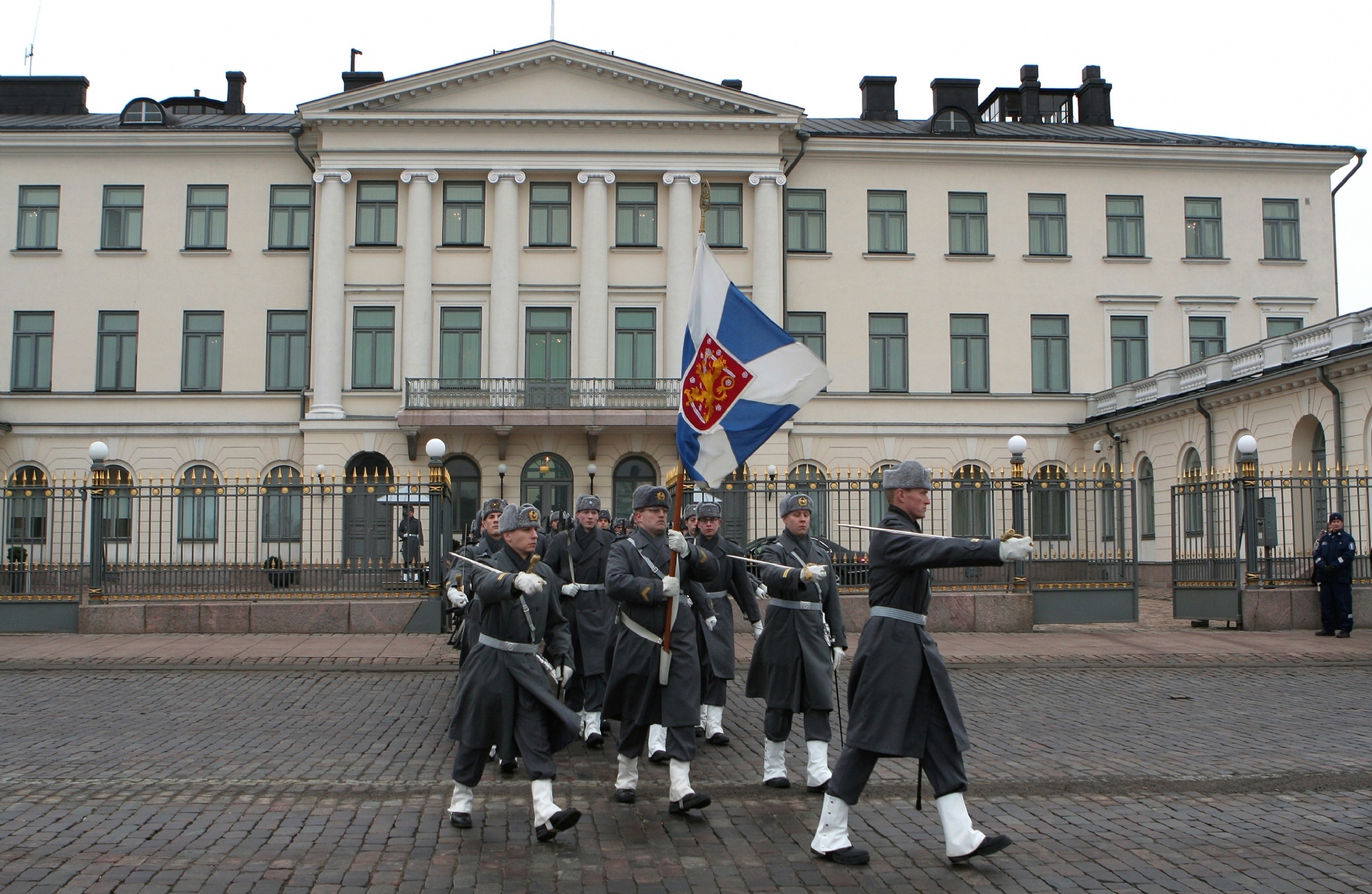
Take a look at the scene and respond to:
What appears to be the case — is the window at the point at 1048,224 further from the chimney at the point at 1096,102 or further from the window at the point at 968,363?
the chimney at the point at 1096,102

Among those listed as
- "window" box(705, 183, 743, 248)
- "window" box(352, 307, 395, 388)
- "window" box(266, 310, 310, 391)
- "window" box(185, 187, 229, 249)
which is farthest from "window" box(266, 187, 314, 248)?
"window" box(705, 183, 743, 248)

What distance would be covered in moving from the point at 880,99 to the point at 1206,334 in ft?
46.6

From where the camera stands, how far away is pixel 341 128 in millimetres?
38312

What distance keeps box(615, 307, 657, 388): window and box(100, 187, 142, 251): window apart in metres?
15.3

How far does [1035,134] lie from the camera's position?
42125 mm

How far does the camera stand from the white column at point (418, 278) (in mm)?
38188

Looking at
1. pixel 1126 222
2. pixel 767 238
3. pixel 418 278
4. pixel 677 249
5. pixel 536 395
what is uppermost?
pixel 1126 222

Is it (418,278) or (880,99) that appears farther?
(880,99)

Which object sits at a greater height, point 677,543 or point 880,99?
point 880,99

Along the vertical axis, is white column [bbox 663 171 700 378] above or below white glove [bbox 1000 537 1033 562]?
above

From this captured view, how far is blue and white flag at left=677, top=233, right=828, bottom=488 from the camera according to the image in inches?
327

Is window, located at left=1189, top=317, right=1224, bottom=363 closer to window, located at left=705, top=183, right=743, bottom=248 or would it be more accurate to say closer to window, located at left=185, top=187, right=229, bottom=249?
window, located at left=705, top=183, right=743, bottom=248

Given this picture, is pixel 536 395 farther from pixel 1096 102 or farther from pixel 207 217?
pixel 1096 102

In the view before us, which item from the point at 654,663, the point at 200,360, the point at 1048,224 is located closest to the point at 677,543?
the point at 654,663
